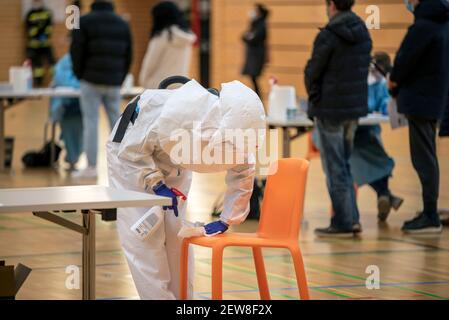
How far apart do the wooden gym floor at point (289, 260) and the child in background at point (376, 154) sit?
0.57ft

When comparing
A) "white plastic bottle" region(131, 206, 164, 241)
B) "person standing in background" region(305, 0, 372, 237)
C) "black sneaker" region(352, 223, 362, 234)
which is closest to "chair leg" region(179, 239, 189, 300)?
"white plastic bottle" region(131, 206, 164, 241)

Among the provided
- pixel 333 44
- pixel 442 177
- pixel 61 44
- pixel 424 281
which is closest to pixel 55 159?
pixel 442 177

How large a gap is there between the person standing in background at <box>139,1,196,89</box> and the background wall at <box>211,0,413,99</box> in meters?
3.80

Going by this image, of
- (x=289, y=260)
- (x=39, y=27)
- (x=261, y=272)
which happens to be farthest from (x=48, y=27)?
(x=261, y=272)

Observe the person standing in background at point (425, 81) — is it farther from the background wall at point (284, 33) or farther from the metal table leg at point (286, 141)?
the background wall at point (284, 33)

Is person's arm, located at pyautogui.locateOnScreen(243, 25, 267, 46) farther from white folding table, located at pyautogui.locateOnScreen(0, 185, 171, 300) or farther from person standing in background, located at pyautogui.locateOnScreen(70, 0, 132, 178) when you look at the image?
white folding table, located at pyautogui.locateOnScreen(0, 185, 171, 300)

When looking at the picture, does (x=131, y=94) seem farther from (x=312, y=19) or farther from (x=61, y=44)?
(x=61, y=44)

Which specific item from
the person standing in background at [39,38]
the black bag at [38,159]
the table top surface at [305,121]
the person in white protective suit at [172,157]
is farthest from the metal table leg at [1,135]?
the person standing in background at [39,38]

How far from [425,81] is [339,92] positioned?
2.03ft

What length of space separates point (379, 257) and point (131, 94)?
5.05 meters

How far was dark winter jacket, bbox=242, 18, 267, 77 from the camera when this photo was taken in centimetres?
1766

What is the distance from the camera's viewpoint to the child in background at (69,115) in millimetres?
10602

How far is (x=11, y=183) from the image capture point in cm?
946
